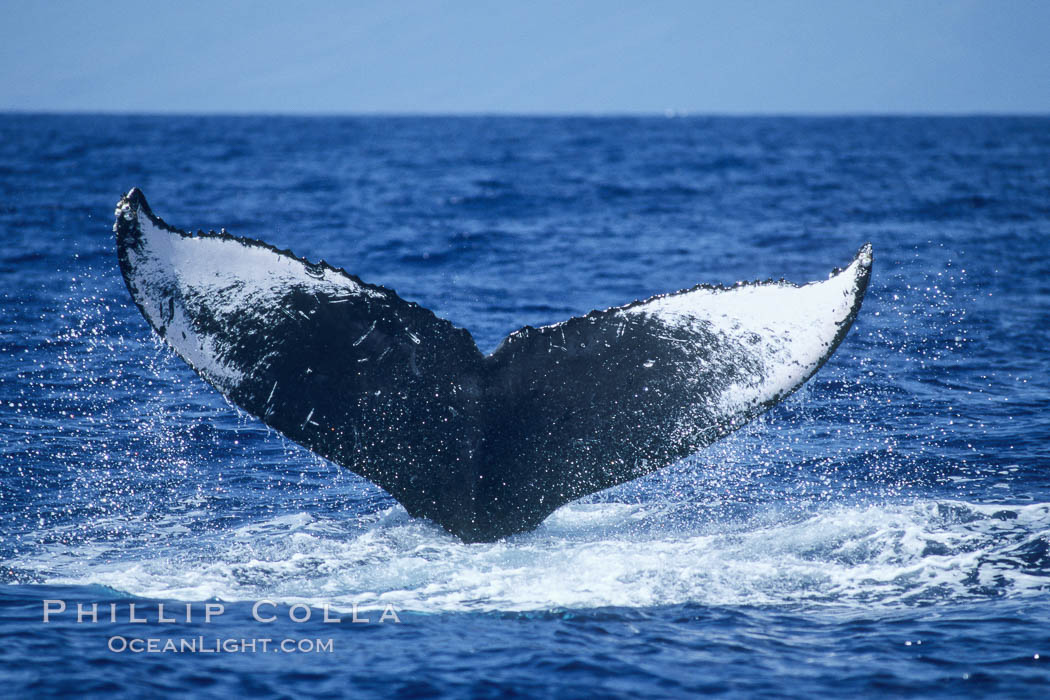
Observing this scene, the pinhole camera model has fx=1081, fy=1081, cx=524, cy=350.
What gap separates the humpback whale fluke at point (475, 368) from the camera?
5043 mm

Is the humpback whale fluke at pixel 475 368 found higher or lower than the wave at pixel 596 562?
higher

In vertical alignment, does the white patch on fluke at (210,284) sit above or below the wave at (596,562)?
above

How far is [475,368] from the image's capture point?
5270 mm

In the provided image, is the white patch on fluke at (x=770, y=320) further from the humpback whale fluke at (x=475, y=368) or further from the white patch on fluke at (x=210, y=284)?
the white patch on fluke at (x=210, y=284)

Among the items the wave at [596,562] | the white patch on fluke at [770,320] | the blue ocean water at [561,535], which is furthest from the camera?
the wave at [596,562]

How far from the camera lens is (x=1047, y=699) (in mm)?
4492

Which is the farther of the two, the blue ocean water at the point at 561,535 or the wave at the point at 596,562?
the wave at the point at 596,562

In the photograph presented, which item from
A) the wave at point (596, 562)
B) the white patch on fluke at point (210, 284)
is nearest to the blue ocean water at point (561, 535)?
the wave at point (596, 562)

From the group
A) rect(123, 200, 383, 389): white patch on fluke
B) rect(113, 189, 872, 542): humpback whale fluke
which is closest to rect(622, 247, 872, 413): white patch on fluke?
rect(113, 189, 872, 542): humpback whale fluke

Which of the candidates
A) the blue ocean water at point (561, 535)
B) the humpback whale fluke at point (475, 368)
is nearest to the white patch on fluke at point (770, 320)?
the humpback whale fluke at point (475, 368)

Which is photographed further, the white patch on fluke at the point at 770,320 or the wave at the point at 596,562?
the wave at the point at 596,562

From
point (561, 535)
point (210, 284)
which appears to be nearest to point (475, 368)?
point (210, 284)

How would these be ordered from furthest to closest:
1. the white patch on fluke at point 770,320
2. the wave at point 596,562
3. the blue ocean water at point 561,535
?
the wave at point 596,562 < the white patch on fluke at point 770,320 < the blue ocean water at point 561,535

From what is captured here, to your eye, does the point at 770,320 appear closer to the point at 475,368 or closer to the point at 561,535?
the point at 475,368
